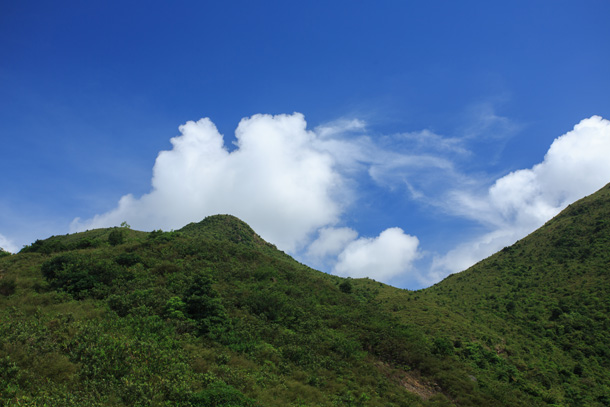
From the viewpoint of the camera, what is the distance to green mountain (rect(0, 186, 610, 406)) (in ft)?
50.4

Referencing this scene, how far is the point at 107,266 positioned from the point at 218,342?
52.1 ft

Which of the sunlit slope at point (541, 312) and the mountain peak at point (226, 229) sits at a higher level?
the mountain peak at point (226, 229)

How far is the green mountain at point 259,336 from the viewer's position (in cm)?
1536

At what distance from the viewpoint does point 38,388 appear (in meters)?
12.8

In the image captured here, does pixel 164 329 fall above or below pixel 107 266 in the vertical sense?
below

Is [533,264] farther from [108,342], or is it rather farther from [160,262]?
[108,342]

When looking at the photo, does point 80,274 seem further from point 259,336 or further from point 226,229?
point 226,229

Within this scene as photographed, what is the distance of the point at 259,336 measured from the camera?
83.6 ft

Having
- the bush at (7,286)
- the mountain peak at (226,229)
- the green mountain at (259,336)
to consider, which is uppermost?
the mountain peak at (226,229)

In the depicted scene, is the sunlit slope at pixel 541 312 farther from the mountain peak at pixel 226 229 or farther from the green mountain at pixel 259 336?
the mountain peak at pixel 226 229

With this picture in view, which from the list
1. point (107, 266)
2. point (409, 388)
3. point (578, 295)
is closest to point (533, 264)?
point (578, 295)

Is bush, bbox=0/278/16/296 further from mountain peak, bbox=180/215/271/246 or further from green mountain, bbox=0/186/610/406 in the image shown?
mountain peak, bbox=180/215/271/246

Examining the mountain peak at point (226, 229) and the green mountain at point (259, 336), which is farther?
the mountain peak at point (226, 229)

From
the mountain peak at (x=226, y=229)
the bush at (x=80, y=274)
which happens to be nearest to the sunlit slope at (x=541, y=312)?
the bush at (x=80, y=274)
